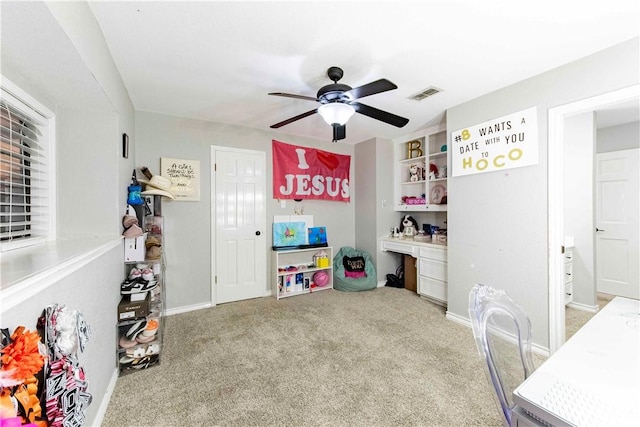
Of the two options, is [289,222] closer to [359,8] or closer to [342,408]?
[342,408]

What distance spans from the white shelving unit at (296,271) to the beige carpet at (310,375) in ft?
2.22

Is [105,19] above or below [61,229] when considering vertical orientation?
above

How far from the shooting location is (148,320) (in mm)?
2051

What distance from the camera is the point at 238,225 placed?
3.55 meters

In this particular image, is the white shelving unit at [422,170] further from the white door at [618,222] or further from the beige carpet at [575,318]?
the white door at [618,222]

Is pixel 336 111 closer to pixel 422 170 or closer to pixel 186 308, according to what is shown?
pixel 422 170

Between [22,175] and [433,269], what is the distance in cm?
378

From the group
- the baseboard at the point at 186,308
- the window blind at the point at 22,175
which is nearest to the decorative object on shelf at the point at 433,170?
the baseboard at the point at 186,308

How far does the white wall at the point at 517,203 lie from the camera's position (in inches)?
76.4

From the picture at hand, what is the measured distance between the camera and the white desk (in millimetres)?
718

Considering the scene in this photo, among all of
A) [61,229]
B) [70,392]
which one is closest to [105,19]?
[61,229]

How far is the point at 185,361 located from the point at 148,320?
0.44m

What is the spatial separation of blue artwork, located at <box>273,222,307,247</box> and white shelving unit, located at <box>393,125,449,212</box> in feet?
5.16

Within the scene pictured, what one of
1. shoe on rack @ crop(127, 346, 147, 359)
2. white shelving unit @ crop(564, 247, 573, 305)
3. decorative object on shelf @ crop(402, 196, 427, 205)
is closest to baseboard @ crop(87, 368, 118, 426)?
shoe on rack @ crop(127, 346, 147, 359)
